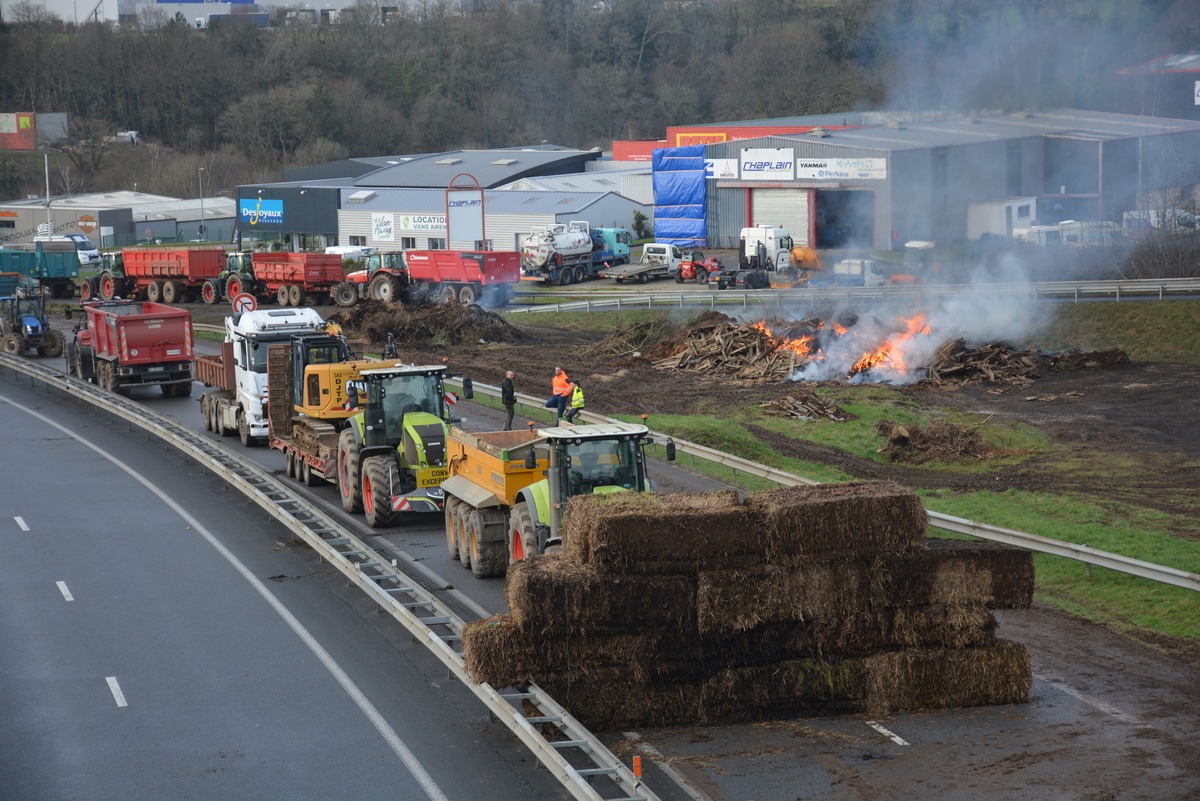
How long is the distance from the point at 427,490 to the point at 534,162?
69360 millimetres

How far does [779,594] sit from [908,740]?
1907mm

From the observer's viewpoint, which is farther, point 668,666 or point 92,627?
point 92,627

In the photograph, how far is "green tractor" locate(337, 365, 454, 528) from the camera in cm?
2164

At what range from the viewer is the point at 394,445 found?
22.6m

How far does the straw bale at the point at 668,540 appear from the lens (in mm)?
13484

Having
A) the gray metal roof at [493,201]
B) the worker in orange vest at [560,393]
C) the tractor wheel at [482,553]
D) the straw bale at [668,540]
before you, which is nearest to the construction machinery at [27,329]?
the worker in orange vest at [560,393]

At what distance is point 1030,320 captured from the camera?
141 feet

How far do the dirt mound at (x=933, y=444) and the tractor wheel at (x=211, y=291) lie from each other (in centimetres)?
4025

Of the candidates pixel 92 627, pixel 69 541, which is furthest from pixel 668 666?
pixel 69 541

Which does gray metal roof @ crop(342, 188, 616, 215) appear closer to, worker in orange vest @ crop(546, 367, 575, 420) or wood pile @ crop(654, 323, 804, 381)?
wood pile @ crop(654, 323, 804, 381)

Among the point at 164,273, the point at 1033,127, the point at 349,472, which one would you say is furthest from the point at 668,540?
the point at 164,273

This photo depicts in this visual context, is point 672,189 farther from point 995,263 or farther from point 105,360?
point 105,360

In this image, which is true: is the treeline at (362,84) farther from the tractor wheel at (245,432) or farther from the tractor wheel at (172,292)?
the tractor wheel at (245,432)

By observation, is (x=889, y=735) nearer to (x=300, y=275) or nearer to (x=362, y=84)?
(x=300, y=275)
